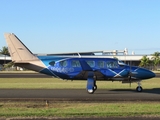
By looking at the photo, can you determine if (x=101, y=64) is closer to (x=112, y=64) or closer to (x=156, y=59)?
(x=112, y=64)

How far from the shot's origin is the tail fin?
73.7 feet

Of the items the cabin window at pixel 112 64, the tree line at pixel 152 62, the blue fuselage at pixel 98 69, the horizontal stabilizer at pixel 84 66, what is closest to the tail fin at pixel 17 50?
the blue fuselage at pixel 98 69

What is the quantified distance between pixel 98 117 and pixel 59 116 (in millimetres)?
1312

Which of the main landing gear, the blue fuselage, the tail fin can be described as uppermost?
the tail fin

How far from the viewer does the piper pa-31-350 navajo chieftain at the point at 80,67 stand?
69.6 ft

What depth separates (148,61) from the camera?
94.1 m

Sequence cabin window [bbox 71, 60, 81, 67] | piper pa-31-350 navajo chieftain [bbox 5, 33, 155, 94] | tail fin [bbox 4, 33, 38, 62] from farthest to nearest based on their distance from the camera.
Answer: tail fin [bbox 4, 33, 38, 62]
cabin window [bbox 71, 60, 81, 67]
piper pa-31-350 navajo chieftain [bbox 5, 33, 155, 94]

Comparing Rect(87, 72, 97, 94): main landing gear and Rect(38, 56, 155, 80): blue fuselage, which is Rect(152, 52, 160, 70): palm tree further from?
Rect(87, 72, 97, 94): main landing gear

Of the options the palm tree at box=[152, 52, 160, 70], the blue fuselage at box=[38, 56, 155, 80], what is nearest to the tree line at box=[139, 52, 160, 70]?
the palm tree at box=[152, 52, 160, 70]

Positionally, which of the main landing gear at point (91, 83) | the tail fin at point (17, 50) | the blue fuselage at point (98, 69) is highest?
the tail fin at point (17, 50)

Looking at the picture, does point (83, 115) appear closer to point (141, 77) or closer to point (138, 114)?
point (138, 114)

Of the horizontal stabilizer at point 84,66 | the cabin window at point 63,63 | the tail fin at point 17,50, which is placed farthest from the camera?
the tail fin at point 17,50

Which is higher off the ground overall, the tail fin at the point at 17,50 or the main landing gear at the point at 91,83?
the tail fin at the point at 17,50

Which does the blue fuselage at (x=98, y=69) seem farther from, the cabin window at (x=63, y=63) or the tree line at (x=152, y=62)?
the tree line at (x=152, y=62)
